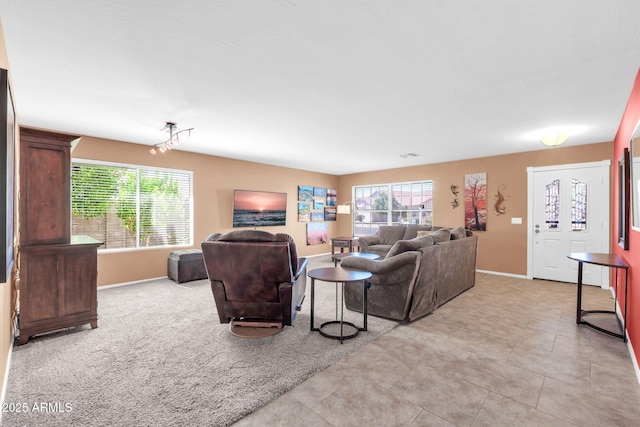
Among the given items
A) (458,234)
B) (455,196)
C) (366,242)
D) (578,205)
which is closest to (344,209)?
(366,242)

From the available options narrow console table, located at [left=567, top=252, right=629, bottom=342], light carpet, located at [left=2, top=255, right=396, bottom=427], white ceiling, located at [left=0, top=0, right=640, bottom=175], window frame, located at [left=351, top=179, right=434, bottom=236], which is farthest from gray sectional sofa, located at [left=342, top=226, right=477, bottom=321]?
window frame, located at [left=351, top=179, right=434, bottom=236]

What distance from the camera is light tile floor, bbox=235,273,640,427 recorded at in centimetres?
187

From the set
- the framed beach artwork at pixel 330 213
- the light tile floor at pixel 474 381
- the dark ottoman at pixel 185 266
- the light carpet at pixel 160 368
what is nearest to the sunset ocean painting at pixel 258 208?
the dark ottoman at pixel 185 266

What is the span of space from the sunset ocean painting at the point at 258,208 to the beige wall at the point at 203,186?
0.51ft

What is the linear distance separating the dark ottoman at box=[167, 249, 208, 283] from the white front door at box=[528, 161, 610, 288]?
607 centimetres

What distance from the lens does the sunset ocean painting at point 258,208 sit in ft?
21.7

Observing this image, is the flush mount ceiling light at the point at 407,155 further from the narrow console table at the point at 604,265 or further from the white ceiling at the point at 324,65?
the narrow console table at the point at 604,265

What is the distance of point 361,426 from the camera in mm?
1784

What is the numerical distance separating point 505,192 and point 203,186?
5.94 m

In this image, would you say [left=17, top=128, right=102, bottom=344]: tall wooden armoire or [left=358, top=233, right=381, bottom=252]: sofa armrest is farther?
[left=358, top=233, right=381, bottom=252]: sofa armrest

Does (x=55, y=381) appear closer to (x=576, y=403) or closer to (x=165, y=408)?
(x=165, y=408)

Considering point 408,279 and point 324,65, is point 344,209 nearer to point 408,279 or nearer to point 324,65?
point 408,279

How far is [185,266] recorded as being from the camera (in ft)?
17.3

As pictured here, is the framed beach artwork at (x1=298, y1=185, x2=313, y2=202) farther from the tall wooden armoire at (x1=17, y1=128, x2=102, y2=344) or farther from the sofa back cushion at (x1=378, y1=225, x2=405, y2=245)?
the tall wooden armoire at (x1=17, y1=128, x2=102, y2=344)
